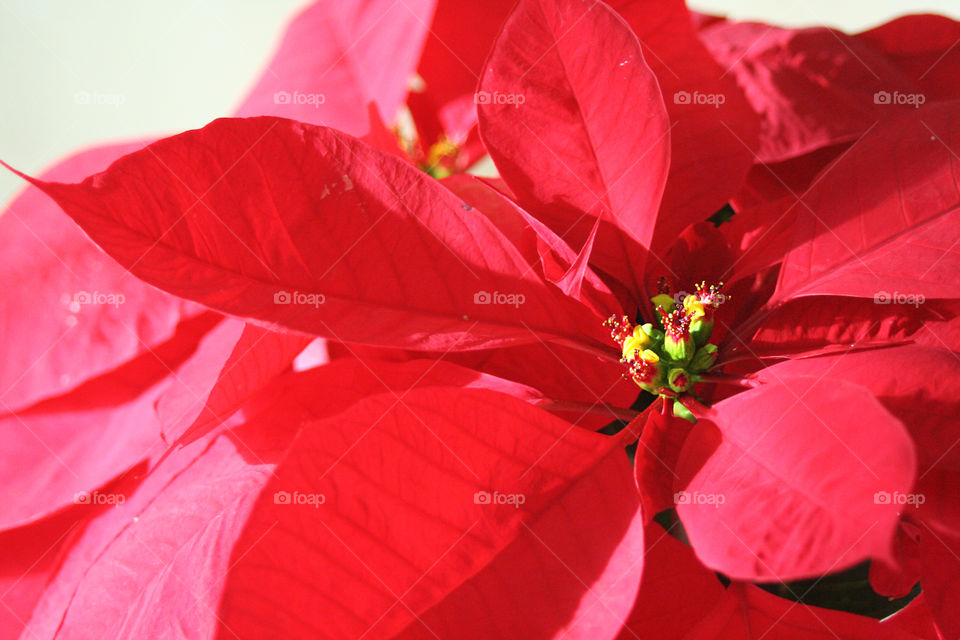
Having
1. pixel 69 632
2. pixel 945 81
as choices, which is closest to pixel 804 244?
pixel 945 81

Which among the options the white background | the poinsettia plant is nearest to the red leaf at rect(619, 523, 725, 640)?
the poinsettia plant

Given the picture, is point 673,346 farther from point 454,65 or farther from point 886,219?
point 454,65

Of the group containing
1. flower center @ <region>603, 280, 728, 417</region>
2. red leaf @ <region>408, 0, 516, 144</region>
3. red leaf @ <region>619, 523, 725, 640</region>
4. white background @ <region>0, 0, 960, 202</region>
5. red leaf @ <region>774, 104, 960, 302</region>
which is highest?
white background @ <region>0, 0, 960, 202</region>

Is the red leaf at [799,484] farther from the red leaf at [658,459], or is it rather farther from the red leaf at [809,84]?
the red leaf at [809,84]

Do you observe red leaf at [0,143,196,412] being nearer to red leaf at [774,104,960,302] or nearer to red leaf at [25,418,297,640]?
red leaf at [25,418,297,640]

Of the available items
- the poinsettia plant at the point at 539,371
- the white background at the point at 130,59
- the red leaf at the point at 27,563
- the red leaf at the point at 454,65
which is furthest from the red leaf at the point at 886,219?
the white background at the point at 130,59

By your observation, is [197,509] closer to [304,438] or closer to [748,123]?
[304,438]

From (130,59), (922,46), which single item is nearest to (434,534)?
(922,46)
